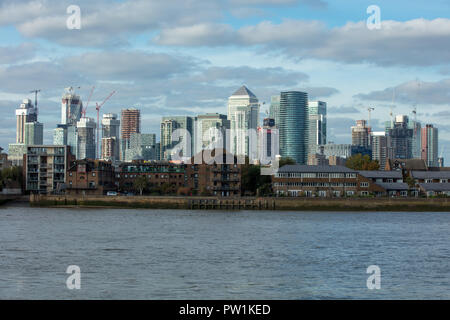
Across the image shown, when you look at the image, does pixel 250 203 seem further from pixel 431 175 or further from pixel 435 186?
pixel 431 175

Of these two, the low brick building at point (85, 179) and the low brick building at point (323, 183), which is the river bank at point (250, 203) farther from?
the low brick building at point (323, 183)

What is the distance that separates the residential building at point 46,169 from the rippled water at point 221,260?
67468 mm

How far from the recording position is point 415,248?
59188mm

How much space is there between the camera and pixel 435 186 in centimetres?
14438

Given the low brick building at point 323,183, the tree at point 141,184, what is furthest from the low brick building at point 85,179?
the low brick building at point 323,183

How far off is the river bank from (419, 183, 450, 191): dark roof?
17.0 metres

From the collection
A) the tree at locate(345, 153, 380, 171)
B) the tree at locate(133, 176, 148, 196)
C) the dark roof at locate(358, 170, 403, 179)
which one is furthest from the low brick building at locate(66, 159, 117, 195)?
the tree at locate(345, 153, 380, 171)

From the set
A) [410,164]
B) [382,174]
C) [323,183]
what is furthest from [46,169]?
[410,164]

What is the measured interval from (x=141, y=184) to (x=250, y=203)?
30.4m

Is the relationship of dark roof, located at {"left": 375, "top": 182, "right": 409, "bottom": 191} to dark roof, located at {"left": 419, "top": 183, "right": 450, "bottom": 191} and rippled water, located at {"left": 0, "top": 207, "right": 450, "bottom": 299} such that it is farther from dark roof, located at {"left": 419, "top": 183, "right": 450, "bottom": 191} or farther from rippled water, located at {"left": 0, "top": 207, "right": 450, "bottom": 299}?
rippled water, located at {"left": 0, "top": 207, "right": 450, "bottom": 299}

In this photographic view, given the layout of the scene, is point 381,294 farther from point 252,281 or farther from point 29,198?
point 29,198

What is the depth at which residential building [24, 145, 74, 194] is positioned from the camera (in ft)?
488

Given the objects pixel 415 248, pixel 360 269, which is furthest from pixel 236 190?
pixel 360 269
